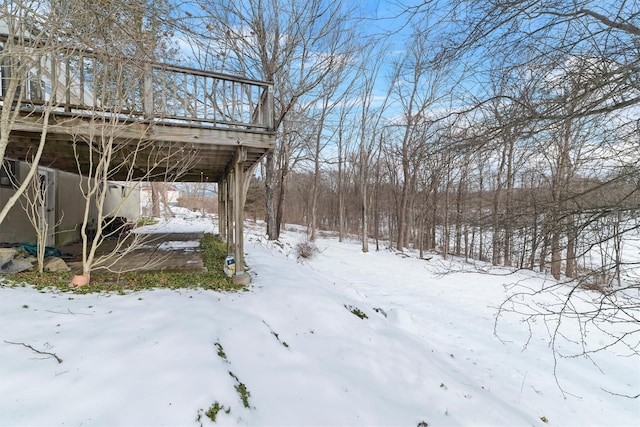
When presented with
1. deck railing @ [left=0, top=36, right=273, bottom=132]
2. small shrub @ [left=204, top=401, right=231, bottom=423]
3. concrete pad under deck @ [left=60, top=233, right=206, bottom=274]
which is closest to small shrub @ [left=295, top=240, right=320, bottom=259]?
concrete pad under deck @ [left=60, top=233, right=206, bottom=274]

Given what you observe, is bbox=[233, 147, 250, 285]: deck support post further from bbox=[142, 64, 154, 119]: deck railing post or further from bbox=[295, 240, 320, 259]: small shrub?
bbox=[295, 240, 320, 259]: small shrub

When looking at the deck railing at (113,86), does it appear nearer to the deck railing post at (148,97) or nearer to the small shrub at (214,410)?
the deck railing post at (148,97)

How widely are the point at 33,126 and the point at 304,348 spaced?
418 cm

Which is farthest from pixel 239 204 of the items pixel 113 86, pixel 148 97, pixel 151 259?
pixel 151 259

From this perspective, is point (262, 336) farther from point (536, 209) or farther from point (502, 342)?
point (502, 342)

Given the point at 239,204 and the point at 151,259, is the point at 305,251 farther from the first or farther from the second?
the point at 239,204

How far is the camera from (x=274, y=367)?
2795 millimetres

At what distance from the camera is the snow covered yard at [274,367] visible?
6.68ft

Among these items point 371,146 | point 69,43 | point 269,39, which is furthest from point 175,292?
point 371,146

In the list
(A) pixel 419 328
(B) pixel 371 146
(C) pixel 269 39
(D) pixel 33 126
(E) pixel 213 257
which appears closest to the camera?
(D) pixel 33 126

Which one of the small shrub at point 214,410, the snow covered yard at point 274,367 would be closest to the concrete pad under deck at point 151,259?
the snow covered yard at point 274,367

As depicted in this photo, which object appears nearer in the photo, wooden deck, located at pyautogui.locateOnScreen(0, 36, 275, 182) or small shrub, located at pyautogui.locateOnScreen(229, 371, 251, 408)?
small shrub, located at pyautogui.locateOnScreen(229, 371, 251, 408)

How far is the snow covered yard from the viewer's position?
2.04m

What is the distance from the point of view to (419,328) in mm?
5184
